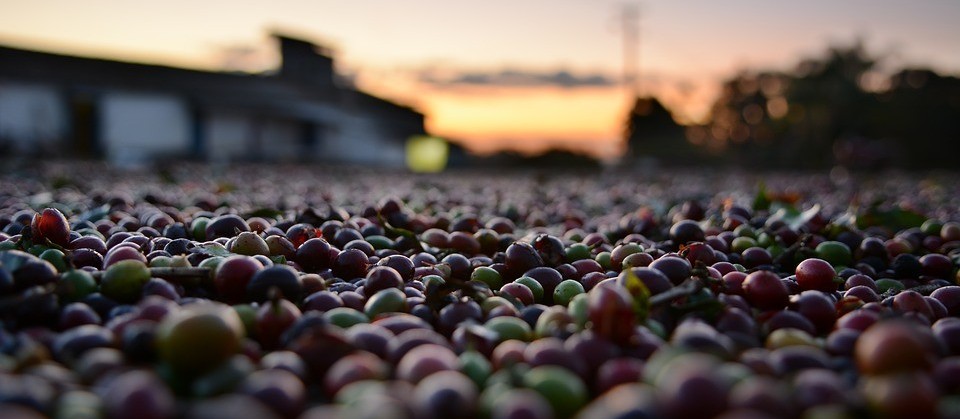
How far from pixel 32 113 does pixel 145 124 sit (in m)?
4.09

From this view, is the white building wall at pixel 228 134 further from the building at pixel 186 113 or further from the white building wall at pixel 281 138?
the white building wall at pixel 281 138

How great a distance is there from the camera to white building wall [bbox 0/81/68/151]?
25.0 m

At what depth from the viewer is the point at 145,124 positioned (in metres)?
28.9

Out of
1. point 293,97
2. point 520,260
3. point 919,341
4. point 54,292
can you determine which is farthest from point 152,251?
point 293,97

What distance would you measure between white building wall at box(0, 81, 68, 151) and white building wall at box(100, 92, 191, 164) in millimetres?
1556

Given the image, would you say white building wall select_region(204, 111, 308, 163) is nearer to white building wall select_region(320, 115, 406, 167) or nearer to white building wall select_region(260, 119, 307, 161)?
white building wall select_region(260, 119, 307, 161)

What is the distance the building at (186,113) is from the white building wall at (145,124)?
0.13 feet

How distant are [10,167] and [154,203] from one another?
9.01m

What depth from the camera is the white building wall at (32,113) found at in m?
25.0

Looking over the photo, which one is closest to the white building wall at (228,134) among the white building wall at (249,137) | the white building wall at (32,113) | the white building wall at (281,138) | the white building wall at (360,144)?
the white building wall at (249,137)

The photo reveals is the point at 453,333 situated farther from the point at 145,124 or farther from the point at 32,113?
the point at 145,124

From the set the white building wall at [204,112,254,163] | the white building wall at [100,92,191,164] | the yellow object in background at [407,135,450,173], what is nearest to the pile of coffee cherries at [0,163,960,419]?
the white building wall at [100,92,191,164]

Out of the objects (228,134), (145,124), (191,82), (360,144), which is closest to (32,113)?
(145,124)

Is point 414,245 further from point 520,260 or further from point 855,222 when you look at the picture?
point 855,222
